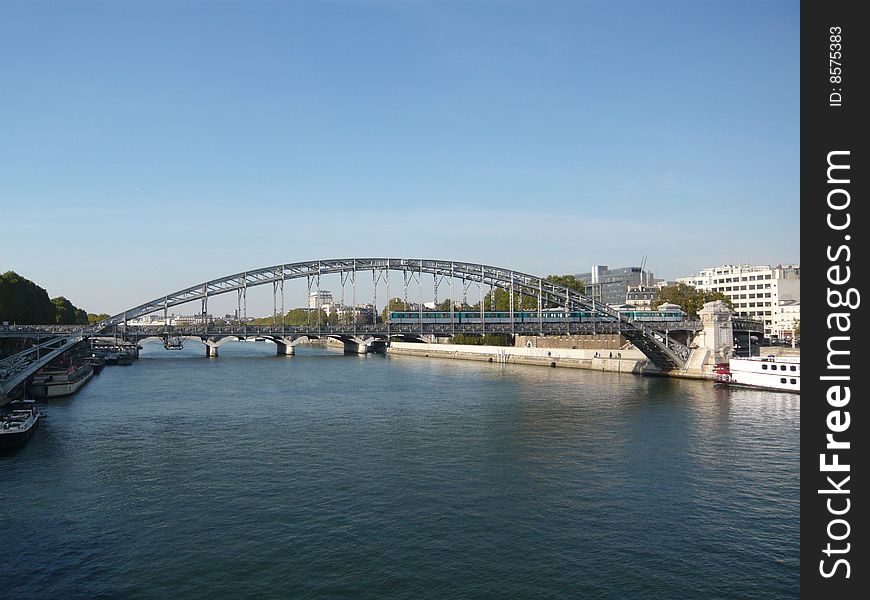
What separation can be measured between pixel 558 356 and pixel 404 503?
5852 cm

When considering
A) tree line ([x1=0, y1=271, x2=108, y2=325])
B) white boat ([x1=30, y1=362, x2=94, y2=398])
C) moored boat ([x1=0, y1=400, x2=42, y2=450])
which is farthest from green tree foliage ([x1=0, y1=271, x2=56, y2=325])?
moored boat ([x1=0, y1=400, x2=42, y2=450])

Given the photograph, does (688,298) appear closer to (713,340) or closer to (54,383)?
(713,340)

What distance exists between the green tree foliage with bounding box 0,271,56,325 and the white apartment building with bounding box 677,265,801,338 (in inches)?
3573

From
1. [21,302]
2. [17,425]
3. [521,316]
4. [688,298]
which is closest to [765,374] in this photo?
[521,316]

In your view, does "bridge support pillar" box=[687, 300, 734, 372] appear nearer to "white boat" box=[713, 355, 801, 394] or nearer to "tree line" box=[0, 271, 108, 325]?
"white boat" box=[713, 355, 801, 394]

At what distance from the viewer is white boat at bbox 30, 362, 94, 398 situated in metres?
46.1

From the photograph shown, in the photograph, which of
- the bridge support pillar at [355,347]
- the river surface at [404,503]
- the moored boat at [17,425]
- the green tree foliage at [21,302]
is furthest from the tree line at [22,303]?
the bridge support pillar at [355,347]

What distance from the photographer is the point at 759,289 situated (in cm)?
11119

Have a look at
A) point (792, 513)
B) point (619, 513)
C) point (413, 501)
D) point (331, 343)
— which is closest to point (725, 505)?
point (792, 513)

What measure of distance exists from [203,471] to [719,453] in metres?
20.0

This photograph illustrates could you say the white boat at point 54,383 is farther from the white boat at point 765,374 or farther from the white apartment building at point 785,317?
the white apartment building at point 785,317

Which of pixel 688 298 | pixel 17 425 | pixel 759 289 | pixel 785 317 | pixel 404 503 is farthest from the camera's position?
pixel 759 289

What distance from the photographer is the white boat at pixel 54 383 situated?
4606 centimetres

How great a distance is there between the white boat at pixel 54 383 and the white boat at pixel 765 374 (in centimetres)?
4808
